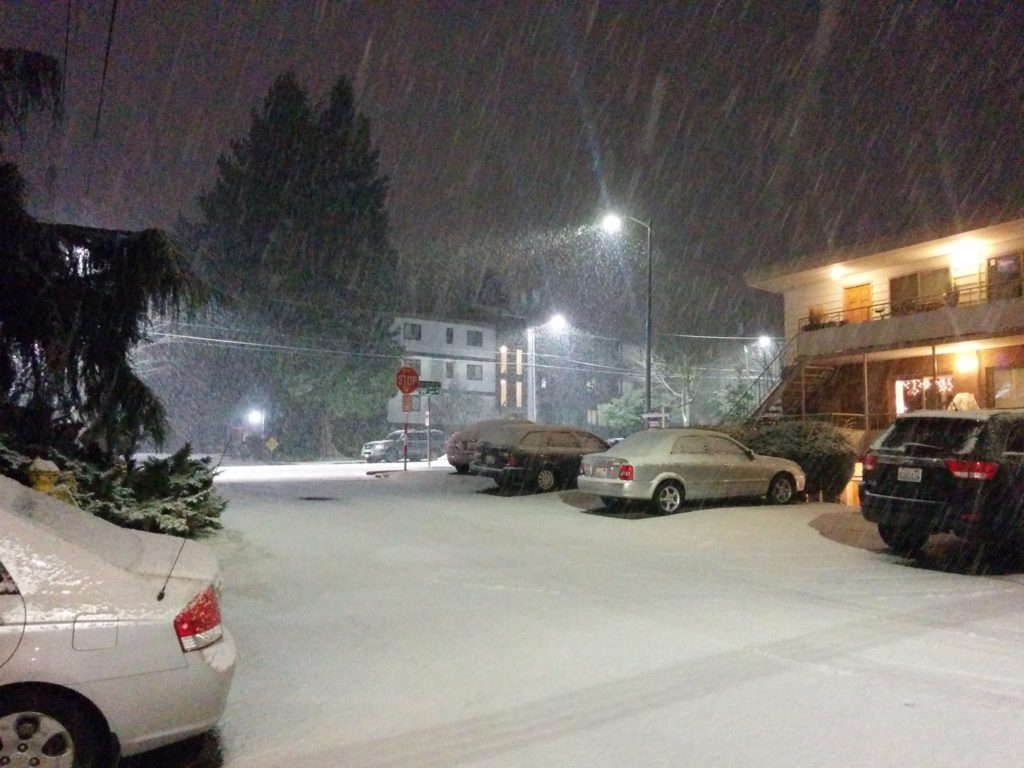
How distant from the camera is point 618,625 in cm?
704

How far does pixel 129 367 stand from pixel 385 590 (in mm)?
Result: 5657

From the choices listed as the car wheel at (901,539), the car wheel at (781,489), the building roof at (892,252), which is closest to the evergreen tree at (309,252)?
the building roof at (892,252)

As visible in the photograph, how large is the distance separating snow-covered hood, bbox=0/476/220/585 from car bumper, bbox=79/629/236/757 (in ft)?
1.65

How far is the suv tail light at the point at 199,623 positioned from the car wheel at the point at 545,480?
14294 millimetres

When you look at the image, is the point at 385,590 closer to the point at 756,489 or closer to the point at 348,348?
the point at 756,489

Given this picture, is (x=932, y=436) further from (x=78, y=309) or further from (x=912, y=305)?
(x=912, y=305)

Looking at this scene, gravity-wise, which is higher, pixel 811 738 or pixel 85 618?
pixel 85 618

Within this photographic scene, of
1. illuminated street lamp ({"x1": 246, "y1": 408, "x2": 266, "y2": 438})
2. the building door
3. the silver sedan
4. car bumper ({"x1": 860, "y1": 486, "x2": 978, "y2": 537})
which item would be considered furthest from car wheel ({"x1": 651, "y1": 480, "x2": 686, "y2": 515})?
illuminated street lamp ({"x1": 246, "y1": 408, "x2": 266, "y2": 438})

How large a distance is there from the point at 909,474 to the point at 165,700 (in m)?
8.81

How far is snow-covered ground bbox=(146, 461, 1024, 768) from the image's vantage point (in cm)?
455

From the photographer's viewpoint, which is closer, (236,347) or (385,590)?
(385,590)

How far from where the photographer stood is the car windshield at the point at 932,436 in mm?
9664

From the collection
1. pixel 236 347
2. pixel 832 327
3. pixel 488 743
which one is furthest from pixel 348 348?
pixel 488 743

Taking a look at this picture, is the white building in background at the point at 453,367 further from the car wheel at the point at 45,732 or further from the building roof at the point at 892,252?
the car wheel at the point at 45,732
